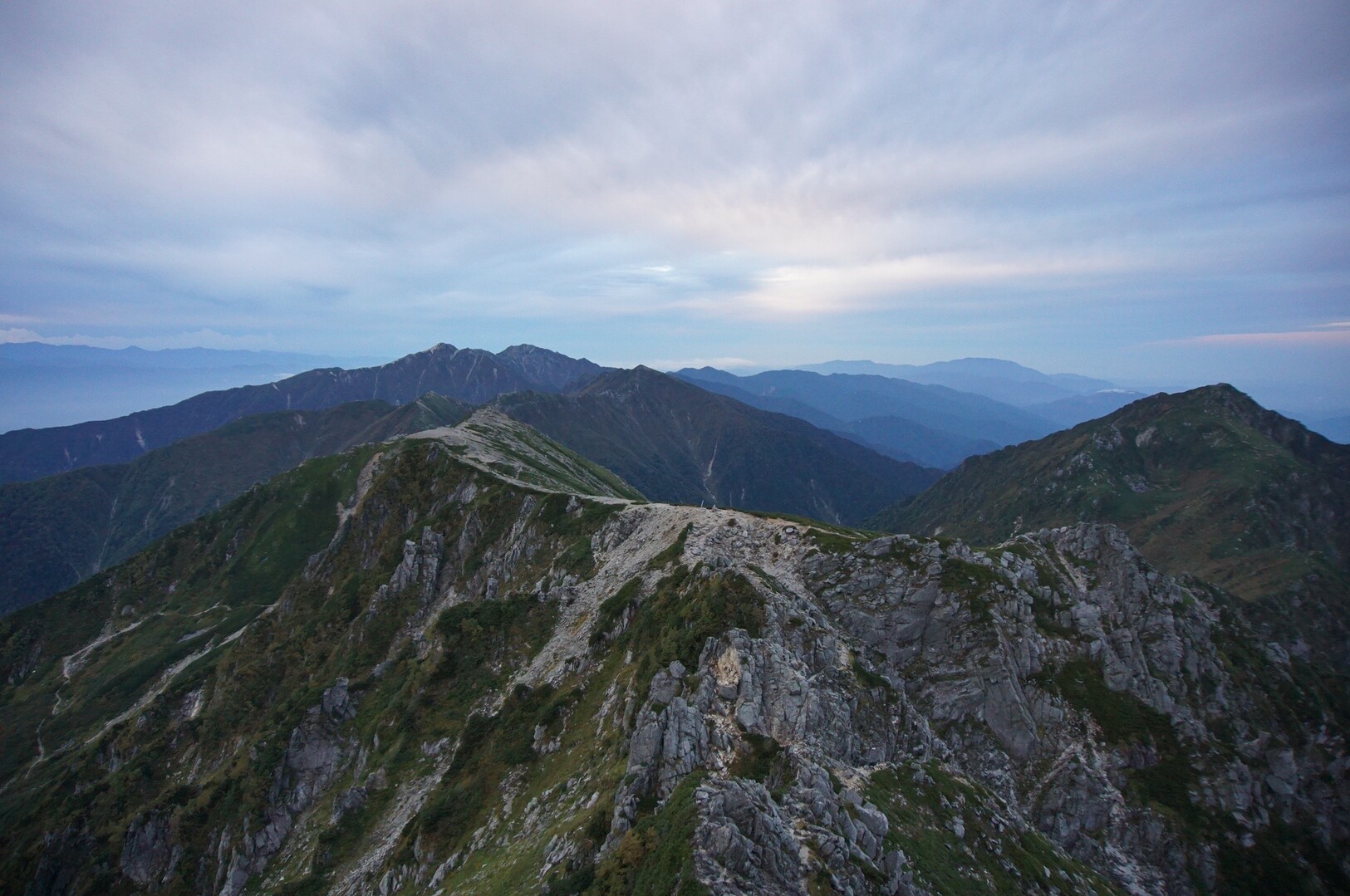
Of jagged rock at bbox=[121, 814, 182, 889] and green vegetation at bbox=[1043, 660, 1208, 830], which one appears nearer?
green vegetation at bbox=[1043, 660, 1208, 830]

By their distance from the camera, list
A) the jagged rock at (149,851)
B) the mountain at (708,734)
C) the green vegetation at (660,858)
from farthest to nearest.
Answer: the jagged rock at (149,851)
the mountain at (708,734)
the green vegetation at (660,858)

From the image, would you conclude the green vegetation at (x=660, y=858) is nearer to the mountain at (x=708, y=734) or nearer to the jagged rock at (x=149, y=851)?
the mountain at (x=708, y=734)

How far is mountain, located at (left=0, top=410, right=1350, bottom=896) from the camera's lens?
3388cm

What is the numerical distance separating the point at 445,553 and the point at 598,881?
245 ft

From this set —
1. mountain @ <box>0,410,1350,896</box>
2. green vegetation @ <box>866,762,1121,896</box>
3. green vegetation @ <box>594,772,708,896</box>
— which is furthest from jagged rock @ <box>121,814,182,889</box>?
green vegetation @ <box>866,762,1121,896</box>

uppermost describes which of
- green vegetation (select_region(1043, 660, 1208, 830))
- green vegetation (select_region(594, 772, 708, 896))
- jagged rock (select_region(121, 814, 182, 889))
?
green vegetation (select_region(594, 772, 708, 896))

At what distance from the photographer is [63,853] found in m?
66.9

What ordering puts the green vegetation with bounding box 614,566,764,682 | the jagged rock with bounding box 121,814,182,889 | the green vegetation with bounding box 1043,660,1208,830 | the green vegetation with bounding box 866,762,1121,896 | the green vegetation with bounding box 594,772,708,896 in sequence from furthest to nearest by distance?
the jagged rock with bounding box 121,814,182,889, the green vegetation with bounding box 1043,660,1208,830, the green vegetation with bounding box 614,566,764,682, the green vegetation with bounding box 866,762,1121,896, the green vegetation with bounding box 594,772,708,896

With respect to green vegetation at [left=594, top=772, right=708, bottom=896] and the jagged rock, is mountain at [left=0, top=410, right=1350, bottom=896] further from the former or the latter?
the jagged rock

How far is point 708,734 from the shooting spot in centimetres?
3622

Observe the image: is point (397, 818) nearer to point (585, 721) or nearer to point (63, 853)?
point (585, 721)

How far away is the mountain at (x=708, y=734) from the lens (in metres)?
33.9

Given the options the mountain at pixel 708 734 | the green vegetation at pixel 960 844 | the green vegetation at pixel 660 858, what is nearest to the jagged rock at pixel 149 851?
the mountain at pixel 708 734

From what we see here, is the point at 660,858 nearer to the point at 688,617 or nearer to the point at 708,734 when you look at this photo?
the point at 708,734
